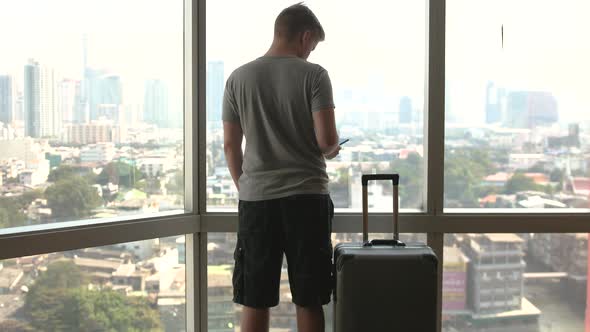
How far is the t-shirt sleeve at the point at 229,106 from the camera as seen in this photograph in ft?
8.02

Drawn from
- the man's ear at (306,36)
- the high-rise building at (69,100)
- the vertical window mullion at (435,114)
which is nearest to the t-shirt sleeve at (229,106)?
the man's ear at (306,36)

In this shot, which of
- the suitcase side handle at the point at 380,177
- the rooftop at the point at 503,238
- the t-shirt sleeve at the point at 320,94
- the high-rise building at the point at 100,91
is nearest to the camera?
the t-shirt sleeve at the point at 320,94

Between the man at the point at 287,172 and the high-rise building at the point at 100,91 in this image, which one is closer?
the man at the point at 287,172

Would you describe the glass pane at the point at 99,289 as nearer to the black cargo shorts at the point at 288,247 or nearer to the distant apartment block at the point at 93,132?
the distant apartment block at the point at 93,132

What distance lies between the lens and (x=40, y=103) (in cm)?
246

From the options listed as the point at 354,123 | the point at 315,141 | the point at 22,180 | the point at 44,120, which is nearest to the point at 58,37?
the point at 44,120

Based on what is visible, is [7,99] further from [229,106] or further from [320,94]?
[320,94]

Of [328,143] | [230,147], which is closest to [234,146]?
[230,147]

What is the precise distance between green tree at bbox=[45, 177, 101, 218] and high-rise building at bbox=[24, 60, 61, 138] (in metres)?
0.20

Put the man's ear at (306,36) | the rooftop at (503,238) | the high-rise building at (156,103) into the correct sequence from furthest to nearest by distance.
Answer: the rooftop at (503,238)
the high-rise building at (156,103)
the man's ear at (306,36)

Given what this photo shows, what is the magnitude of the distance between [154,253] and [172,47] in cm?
87

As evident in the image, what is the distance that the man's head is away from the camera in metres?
2.37

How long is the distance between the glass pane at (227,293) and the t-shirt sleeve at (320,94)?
0.78m

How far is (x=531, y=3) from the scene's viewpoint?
283 cm
